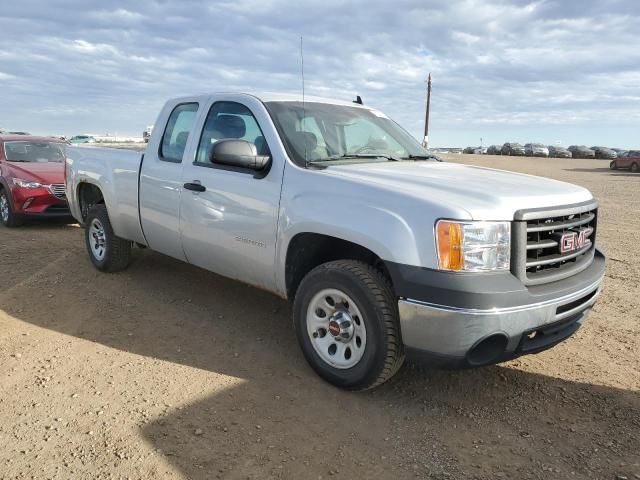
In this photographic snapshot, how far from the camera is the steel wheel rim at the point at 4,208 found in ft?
30.9

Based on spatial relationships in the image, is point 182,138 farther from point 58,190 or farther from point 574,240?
point 58,190

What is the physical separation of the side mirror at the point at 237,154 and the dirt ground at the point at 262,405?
1.43 m

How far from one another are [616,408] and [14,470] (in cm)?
343

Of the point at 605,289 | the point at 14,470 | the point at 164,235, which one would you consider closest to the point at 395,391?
the point at 14,470

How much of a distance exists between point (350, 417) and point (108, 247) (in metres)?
3.86

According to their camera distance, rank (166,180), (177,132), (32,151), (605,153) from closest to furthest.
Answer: (166,180), (177,132), (32,151), (605,153)

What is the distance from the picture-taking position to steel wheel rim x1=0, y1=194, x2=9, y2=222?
30.9 ft

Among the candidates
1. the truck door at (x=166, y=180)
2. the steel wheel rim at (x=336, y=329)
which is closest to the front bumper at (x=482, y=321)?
the steel wheel rim at (x=336, y=329)

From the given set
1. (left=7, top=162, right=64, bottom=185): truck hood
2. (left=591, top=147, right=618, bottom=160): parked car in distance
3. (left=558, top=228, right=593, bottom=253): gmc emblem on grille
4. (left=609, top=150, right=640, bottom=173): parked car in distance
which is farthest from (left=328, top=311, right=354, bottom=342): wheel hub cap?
(left=591, top=147, right=618, bottom=160): parked car in distance

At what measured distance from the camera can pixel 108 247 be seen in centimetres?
604

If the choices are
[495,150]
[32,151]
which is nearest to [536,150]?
[495,150]

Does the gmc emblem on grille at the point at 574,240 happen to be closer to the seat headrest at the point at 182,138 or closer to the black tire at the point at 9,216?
the seat headrest at the point at 182,138

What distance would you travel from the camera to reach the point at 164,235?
196 inches

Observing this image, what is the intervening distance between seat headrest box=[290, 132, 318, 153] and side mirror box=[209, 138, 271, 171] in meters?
0.29
